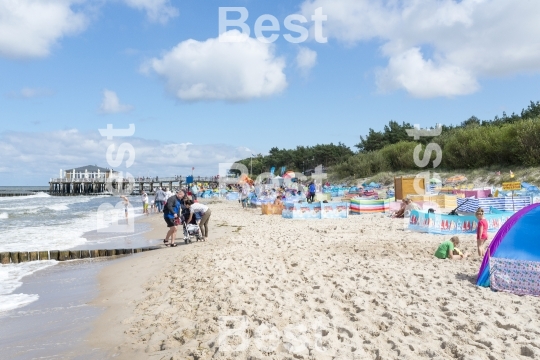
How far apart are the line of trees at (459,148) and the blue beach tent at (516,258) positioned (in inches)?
1146

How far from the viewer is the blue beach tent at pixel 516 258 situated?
18.6 ft

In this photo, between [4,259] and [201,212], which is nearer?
[4,259]

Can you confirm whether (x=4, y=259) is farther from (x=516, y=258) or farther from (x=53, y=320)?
(x=516, y=258)

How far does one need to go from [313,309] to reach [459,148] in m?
37.1

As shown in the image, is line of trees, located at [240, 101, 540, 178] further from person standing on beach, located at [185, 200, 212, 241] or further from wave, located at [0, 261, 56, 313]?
wave, located at [0, 261, 56, 313]

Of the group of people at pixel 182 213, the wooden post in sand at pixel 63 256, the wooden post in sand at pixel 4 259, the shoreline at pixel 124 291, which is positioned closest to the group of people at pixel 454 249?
the shoreline at pixel 124 291

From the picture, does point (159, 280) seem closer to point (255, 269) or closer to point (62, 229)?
point (255, 269)

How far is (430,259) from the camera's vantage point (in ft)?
26.6

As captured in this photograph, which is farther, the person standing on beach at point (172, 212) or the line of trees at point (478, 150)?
the line of trees at point (478, 150)

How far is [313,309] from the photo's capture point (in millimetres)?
5230

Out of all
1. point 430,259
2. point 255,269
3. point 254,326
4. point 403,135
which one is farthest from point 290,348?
point 403,135

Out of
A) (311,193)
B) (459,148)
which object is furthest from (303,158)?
(311,193)

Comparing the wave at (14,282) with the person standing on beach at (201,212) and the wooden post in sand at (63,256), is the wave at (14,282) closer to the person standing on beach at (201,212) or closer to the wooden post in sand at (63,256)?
the wooden post in sand at (63,256)

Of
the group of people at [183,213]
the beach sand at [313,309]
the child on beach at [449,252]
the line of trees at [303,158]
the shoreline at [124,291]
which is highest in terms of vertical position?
the line of trees at [303,158]
